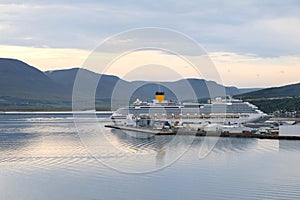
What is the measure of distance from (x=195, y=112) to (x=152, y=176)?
2046cm

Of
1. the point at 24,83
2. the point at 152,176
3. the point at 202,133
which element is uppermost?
the point at 24,83

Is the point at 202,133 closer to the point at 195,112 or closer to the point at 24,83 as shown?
the point at 195,112

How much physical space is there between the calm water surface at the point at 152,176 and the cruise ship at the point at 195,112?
13749mm

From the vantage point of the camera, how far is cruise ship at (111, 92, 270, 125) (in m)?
29.2

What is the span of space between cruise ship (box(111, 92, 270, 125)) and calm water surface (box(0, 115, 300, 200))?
45.1 feet

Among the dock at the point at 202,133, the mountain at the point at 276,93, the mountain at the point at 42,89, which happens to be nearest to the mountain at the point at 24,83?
the mountain at the point at 42,89

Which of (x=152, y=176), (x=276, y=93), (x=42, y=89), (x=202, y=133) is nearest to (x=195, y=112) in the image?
(x=202, y=133)

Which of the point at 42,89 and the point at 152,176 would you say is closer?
the point at 152,176

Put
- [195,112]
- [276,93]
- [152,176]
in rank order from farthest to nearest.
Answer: [276,93]
[195,112]
[152,176]

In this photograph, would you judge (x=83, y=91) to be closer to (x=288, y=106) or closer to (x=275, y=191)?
(x=288, y=106)

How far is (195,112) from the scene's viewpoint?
3067cm

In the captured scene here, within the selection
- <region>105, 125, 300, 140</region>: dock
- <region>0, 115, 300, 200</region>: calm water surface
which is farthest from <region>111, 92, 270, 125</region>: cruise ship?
<region>0, 115, 300, 200</region>: calm water surface

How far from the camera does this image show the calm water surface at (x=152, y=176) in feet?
27.8

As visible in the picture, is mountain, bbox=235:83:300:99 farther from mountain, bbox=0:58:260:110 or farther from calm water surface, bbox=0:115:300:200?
calm water surface, bbox=0:115:300:200
